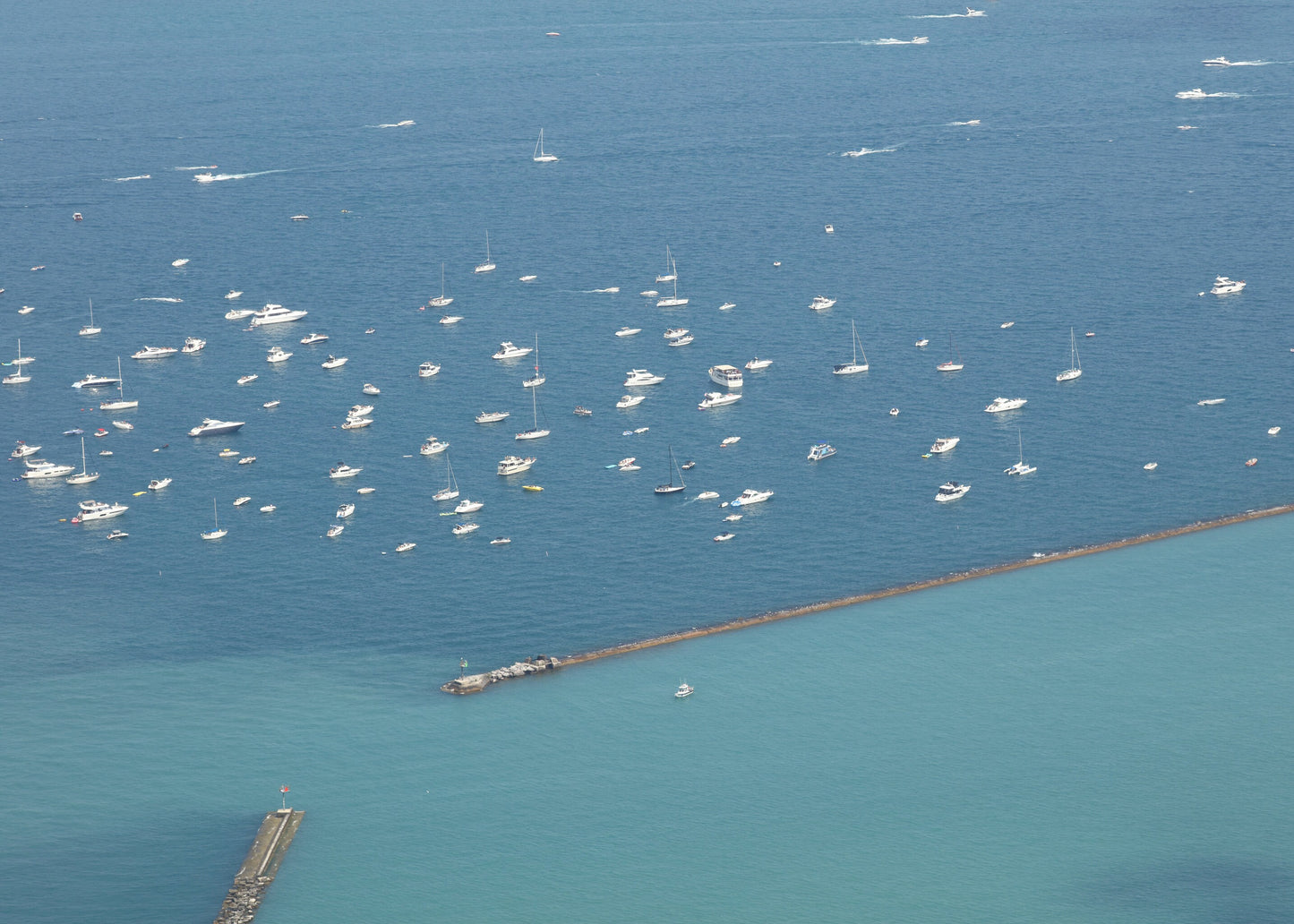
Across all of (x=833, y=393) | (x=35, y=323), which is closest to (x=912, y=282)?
(x=833, y=393)

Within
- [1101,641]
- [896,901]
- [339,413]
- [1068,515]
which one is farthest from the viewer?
[339,413]

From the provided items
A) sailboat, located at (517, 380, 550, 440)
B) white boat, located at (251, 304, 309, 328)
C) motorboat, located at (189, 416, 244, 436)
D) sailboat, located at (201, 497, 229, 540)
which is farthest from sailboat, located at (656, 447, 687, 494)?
white boat, located at (251, 304, 309, 328)

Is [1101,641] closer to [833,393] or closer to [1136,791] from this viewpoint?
[1136,791]

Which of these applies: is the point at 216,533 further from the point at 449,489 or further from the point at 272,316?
the point at 272,316

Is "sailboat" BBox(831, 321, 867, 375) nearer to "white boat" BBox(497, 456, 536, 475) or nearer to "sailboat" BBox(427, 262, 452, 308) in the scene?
"white boat" BBox(497, 456, 536, 475)

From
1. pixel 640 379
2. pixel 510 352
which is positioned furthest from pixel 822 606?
pixel 510 352

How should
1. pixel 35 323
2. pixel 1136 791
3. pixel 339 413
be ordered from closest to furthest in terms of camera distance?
pixel 1136 791, pixel 339 413, pixel 35 323
